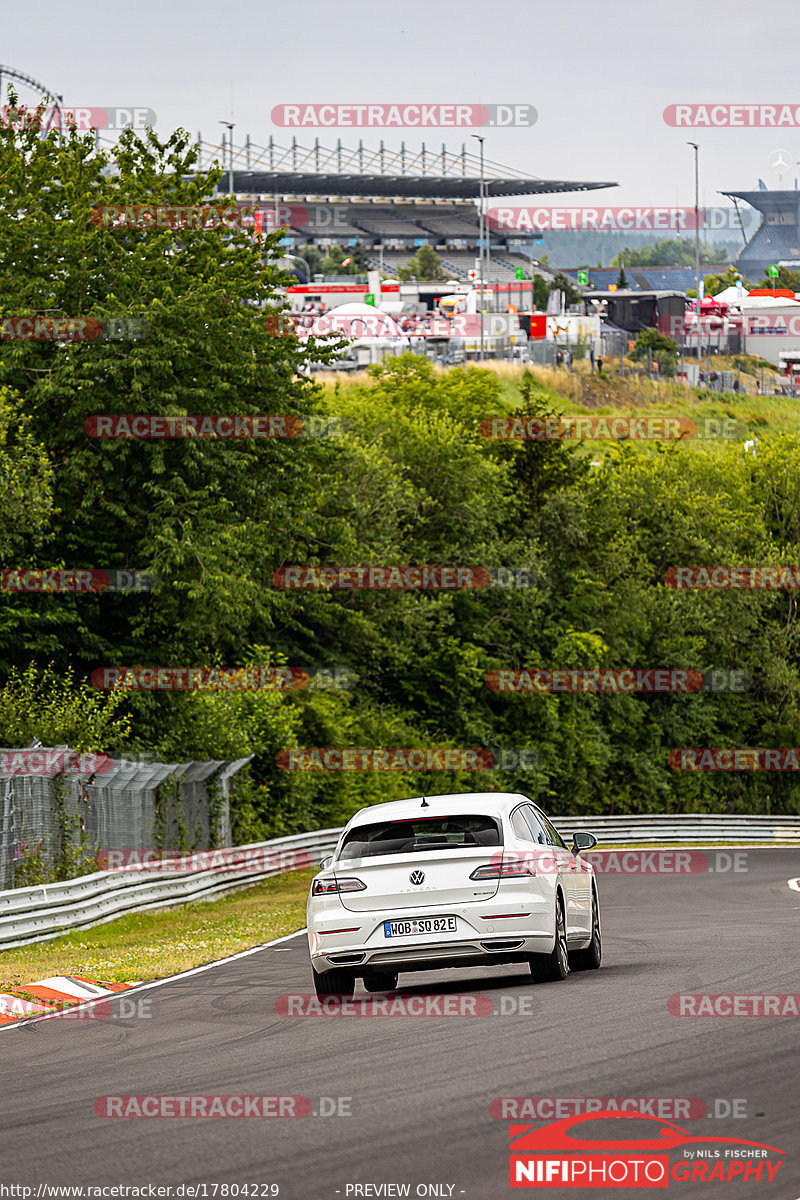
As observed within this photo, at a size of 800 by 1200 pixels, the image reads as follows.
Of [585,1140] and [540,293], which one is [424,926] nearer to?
[585,1140]

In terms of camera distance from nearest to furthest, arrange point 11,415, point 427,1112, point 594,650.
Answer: point 427,1112, point 11,415, point 594,650

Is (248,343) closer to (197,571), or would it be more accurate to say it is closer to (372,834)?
(197,571)

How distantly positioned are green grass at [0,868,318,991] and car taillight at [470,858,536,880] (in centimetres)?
450

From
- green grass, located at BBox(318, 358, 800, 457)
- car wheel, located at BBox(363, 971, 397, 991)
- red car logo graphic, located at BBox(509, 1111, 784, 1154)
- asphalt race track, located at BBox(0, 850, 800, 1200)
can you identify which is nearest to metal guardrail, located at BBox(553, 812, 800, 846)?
car wheel, located at BBox(363, 971, 397, 991)

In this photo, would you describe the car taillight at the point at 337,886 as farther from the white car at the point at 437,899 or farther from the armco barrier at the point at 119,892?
the armco barrier at the point at 119,892

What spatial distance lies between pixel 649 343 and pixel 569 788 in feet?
261

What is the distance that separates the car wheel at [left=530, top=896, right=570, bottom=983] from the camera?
41.3ft

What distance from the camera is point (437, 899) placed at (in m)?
12.1

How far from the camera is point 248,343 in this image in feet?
113

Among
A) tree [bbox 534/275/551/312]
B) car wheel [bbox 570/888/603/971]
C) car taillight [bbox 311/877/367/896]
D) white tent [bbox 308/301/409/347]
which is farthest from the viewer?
tree [bbox 534/275/551/312]

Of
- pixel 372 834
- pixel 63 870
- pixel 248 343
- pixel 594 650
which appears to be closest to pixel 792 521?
pixel 594 650

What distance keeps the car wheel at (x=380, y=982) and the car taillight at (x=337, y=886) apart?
152 centimetres

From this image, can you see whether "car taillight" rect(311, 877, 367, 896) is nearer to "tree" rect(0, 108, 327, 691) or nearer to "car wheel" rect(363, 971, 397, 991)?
"car wheel" rect(363, 971, 397, 991)

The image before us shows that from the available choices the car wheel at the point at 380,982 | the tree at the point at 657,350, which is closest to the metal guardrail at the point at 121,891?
the car wheel at the point at 380,982
